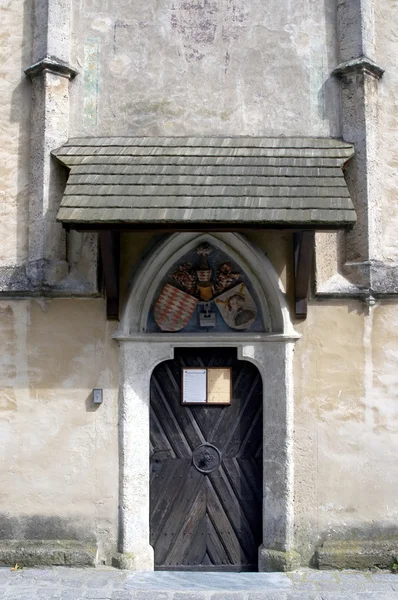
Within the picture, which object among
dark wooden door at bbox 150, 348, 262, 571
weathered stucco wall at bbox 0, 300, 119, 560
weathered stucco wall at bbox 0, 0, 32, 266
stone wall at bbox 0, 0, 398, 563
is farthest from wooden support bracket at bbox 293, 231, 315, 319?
weathered stucco wall at bbox 0, 0, 32, 266

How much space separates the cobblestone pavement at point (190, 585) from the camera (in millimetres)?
5254

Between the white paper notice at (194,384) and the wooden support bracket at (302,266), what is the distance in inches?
40.7

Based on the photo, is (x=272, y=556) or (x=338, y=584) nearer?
(x=338, y=584)

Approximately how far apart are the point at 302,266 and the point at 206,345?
1.11 m

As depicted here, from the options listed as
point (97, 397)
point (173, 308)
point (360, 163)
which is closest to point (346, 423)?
point (173, 308)

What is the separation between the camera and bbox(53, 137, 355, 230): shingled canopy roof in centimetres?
532

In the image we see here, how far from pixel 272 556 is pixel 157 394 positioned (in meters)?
1.71

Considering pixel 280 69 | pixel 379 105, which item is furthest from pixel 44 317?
pixel 379 105

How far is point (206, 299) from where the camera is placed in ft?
20.2

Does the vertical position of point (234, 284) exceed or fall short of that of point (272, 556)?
it exceeds it

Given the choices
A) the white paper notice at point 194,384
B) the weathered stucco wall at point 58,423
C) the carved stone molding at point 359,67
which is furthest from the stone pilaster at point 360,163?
the weathered stucco wall at point 58,423

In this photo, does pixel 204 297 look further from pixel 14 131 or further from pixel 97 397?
pixel 14 131

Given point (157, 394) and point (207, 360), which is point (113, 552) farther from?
point (207, 360)

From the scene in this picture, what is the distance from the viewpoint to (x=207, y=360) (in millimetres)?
6234
